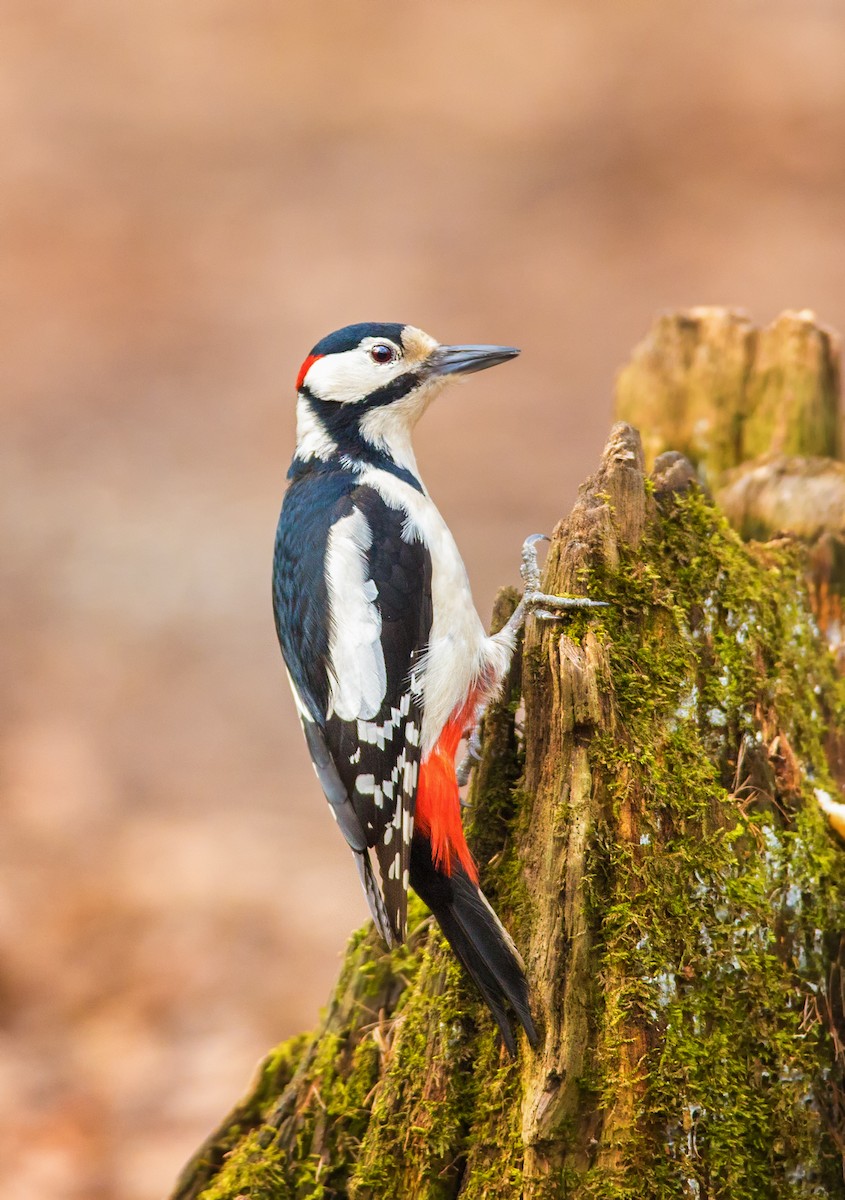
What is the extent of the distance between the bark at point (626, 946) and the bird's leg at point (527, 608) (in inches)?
1.3

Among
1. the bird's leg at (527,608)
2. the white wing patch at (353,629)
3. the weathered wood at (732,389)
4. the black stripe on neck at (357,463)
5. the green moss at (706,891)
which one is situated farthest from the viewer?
the weathered wood at (732,389)

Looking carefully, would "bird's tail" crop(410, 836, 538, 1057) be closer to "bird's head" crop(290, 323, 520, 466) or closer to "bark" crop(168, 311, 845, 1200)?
"bark" crop(168, 311, 845, 1200)

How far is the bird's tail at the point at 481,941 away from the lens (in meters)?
2.29

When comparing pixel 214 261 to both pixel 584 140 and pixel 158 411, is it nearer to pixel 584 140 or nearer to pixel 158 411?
pixel 158 411

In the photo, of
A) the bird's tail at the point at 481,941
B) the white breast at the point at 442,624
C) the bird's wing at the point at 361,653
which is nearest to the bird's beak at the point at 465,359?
the white breast at the point at 442,624

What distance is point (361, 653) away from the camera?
107 inches

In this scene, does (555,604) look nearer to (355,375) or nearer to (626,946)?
(626,946)

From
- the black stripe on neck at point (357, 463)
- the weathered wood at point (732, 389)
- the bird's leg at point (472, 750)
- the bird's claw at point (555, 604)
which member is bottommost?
the bird's leg at point (472, 750)

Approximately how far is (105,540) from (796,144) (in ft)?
21.8

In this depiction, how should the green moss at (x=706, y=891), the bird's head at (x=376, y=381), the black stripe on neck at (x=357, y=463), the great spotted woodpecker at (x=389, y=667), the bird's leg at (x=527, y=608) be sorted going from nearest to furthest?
1. the green moss at (x=706, y=891)
2. the great spotted woodpecker at (x=389, y=667)
3. the bird's leg at (x=527, y=608)
4. the black stripe on neck at (x=357, y=463)
5. the bird's head at (x=376, y=381)

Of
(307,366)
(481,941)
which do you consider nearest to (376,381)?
(307,366)

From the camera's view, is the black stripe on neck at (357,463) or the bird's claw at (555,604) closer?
the bird's claw at (555,604)

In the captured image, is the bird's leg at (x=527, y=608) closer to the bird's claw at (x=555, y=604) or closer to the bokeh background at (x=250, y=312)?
the bird's claw at (x=555, y=604)

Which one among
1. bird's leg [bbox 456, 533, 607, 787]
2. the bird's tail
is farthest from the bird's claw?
the bird's tail
